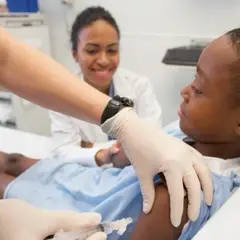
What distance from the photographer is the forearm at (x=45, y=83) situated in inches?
41.0

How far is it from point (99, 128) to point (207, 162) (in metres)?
0.84

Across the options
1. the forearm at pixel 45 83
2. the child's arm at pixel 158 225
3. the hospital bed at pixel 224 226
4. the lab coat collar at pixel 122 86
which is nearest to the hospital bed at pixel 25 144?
the lab coat collar at pixel 122 86

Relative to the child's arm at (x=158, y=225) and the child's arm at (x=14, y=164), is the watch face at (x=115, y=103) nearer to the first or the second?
the child's arm at (x=158, y=225)

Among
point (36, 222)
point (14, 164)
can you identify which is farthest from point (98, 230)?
point (14, 164)

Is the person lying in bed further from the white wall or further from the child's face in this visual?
the white wall

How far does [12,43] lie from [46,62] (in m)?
0.11

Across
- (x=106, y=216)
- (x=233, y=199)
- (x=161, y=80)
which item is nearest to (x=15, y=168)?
(x=106, y=216)

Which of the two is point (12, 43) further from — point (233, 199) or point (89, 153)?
point (233, 199)

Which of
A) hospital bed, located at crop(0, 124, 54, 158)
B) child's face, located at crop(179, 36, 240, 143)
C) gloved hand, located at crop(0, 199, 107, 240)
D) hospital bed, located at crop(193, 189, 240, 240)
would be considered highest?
child's face, located at crop(179, 36, 240, 143)

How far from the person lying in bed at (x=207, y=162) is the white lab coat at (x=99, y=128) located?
564 mm

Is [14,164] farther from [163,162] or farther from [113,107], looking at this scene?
[163,162]

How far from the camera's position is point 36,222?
2.89 feet

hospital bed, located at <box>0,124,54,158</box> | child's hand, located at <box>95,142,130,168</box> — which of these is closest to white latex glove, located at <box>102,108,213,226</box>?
child's hand, located at <box>95,142,130,168</box>

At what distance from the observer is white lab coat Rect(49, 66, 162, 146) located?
5.88 ft
